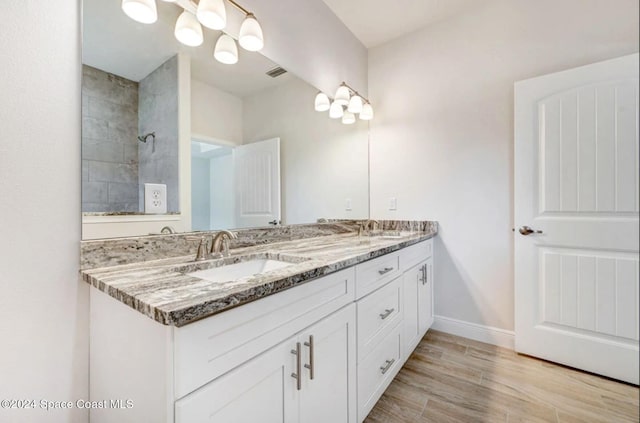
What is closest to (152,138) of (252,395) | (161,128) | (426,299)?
(161,128)

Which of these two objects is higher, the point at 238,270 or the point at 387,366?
the point at 238,270

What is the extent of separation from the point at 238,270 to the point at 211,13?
106cm

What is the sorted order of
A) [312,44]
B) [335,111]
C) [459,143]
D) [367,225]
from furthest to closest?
[367,225] < [335,111] < [459,143] < [312,44]

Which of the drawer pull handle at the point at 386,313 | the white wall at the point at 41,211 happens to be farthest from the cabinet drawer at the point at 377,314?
the white wall at the point at 41,211

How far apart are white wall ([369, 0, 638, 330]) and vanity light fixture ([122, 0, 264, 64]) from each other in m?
1.34

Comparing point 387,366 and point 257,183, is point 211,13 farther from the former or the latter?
point 387,366

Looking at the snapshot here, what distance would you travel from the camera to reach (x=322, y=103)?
1.97m

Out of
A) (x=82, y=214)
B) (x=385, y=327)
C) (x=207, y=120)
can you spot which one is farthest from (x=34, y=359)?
(x=385, y=327)

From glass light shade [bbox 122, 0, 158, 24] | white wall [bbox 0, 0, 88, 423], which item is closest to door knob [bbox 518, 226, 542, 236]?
white wall [bbox 0, 0, 88, 423]

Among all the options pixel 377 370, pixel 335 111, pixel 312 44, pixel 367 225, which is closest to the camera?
pixel 377 370

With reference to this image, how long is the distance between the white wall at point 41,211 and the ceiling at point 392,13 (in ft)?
5.54

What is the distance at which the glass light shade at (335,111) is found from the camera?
2039 mm

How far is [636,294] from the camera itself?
406 millimetres

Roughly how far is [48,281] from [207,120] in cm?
82
